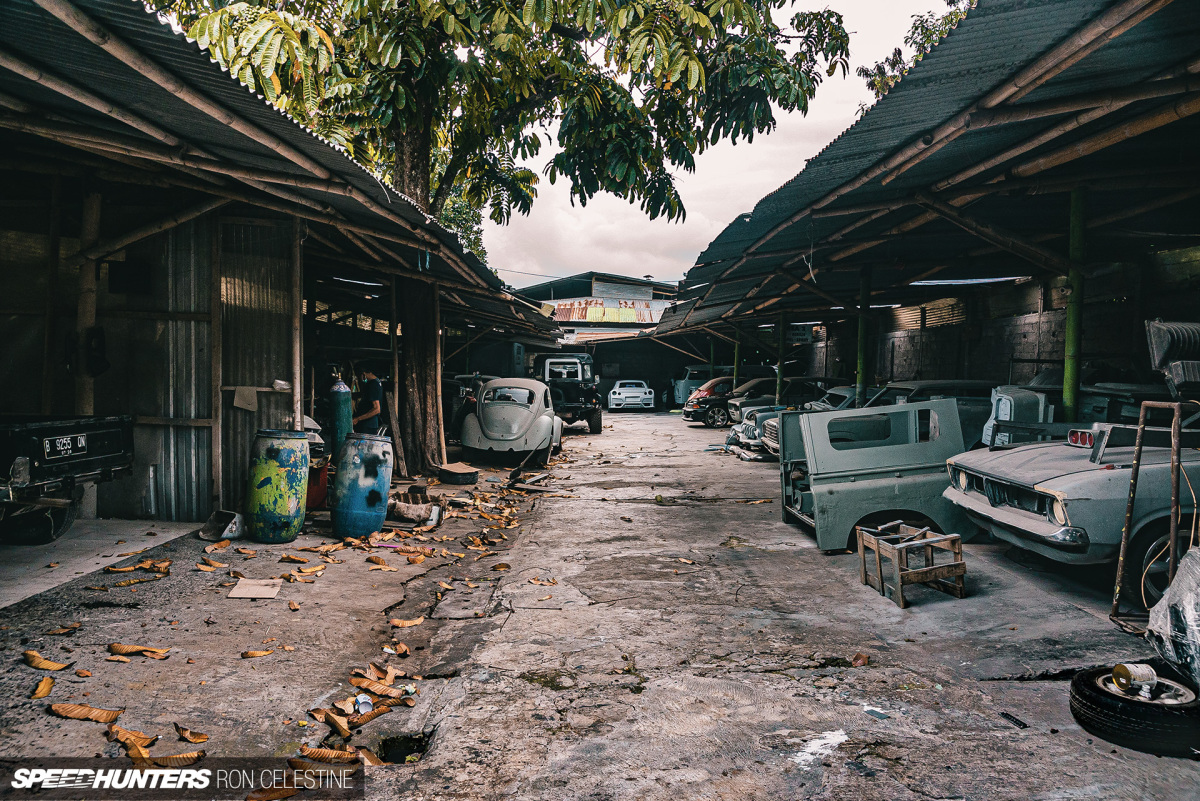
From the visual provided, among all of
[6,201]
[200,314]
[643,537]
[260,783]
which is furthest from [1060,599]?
[6,201]

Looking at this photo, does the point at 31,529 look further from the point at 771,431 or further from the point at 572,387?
the point at 572,387

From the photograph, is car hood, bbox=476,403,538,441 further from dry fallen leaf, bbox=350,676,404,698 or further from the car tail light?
the car tail light

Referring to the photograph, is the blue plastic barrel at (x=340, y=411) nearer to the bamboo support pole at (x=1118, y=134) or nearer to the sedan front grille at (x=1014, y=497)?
the sedan front grille at (x=1014, y=497)

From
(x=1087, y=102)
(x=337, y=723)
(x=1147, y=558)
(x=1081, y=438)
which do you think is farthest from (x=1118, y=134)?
(x=337, y=723)

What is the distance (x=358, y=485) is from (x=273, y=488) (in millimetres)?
738

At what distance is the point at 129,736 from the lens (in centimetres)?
276

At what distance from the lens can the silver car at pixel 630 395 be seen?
2844cm

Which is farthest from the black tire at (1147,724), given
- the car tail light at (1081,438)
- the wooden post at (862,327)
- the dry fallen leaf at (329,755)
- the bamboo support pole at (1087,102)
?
the wooden post at (862,327)

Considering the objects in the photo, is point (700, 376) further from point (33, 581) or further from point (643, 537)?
point (33, 581)

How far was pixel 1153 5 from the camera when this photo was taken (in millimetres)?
3199

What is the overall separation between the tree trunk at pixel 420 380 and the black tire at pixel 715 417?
1182 cm

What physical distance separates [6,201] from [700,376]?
908 inches

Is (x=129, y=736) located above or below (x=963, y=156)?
below

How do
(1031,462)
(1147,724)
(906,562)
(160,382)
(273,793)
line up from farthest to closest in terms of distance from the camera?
(160,382)
(1031,462)
(906,562)
(1147,724)
(273,793)
